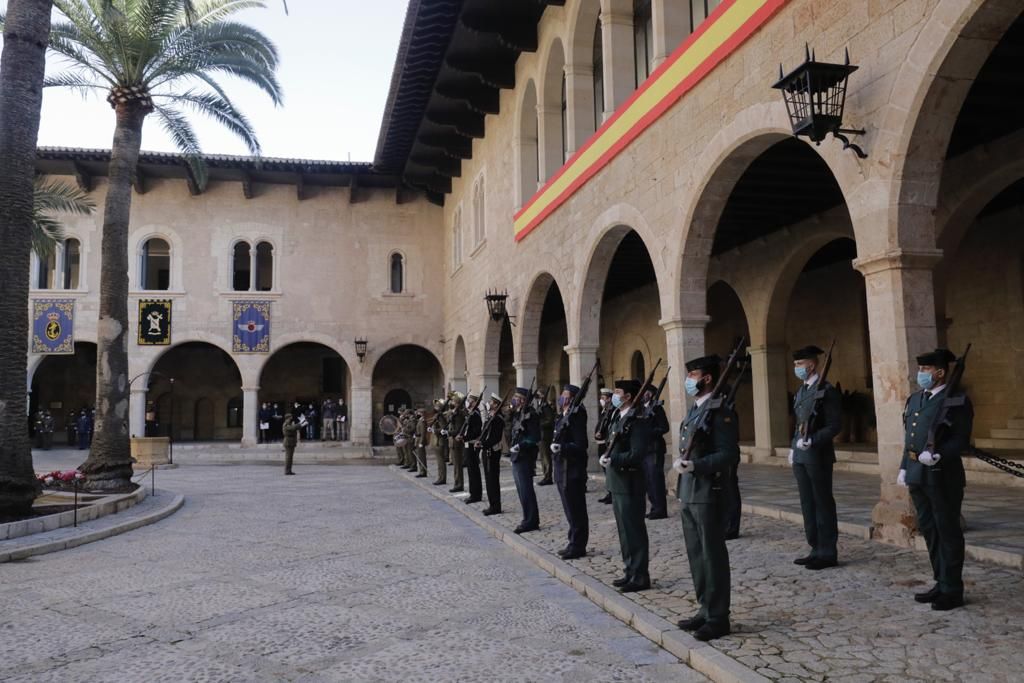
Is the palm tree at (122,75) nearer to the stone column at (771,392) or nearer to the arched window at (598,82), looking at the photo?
the arched window at (598,82)

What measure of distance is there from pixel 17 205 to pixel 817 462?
9763 millimetres

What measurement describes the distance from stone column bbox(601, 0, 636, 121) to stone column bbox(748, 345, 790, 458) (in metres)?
5.67

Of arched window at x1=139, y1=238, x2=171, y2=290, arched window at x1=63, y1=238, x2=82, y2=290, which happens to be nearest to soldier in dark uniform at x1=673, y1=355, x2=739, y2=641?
arched window at x1=139, y1=238, x2=171, y2=290

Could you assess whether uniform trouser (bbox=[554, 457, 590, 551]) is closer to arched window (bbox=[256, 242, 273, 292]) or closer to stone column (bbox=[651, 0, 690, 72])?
stone column (bbox=[651, 0, 690, 72])

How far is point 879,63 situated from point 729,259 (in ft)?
30.4

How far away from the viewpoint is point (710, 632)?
4250 mm

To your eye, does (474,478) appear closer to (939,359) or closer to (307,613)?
(307,613)

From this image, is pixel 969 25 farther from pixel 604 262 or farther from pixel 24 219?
pixel 24 219

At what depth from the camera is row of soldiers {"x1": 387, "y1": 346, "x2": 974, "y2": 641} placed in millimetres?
4484

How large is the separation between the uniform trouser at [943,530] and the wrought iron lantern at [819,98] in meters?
2.96

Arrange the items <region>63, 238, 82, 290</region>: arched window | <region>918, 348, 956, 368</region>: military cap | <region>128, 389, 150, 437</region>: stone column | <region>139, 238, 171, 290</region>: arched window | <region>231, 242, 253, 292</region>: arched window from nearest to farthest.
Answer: <region>918, 348, 956, 368</region>: military cap
<region>128, 389, 150, 437</region>: stone column
<region>63, 238, 82, 290</region>: arched window
<region>139, 238, 171, 290</region>: arched window
<region>231, 242, 253, 292</region>: arched window

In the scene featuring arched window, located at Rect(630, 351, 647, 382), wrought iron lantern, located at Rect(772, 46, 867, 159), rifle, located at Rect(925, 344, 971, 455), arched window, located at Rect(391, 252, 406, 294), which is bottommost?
rifle, located at Rect(925, 344, 971, 455)

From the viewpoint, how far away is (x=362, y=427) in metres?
27.2

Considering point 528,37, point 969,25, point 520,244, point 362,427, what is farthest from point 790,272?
point 362,427
